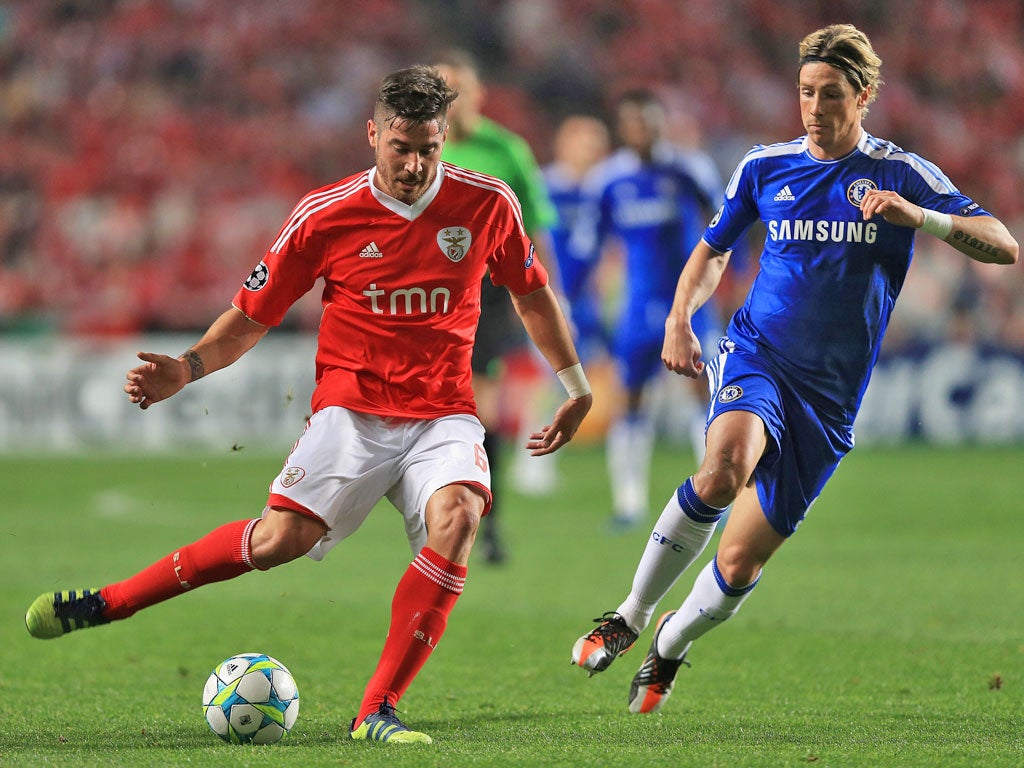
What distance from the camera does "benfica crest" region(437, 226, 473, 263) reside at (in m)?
4.56

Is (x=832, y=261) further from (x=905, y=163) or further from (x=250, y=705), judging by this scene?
(x=250, y=705)

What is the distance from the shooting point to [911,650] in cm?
606

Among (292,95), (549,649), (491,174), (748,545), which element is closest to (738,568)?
(748,545)

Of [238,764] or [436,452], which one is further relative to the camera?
[436,452]

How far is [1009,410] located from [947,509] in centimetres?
532

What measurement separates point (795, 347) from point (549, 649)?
6.75ft

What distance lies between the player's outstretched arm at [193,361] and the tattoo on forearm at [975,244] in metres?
2.15

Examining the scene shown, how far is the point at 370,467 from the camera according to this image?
4.49 m

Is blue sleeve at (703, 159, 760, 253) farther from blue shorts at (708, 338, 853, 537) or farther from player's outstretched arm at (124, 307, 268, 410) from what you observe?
player's outstretched arm at (124, 307, 268, 410)

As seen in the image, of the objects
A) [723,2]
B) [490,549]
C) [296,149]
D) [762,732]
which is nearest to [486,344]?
[490,549]

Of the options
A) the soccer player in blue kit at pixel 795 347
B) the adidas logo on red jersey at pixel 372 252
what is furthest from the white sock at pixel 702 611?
the adidas logo on red jersey at pixel 372 252

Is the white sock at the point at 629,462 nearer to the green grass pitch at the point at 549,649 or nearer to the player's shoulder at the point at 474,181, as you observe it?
the green grass pitch at the point at 549,649

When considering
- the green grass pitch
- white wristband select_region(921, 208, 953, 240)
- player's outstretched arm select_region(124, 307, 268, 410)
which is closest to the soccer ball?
the green grass pitch

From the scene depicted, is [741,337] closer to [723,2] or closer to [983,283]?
[983,283]
